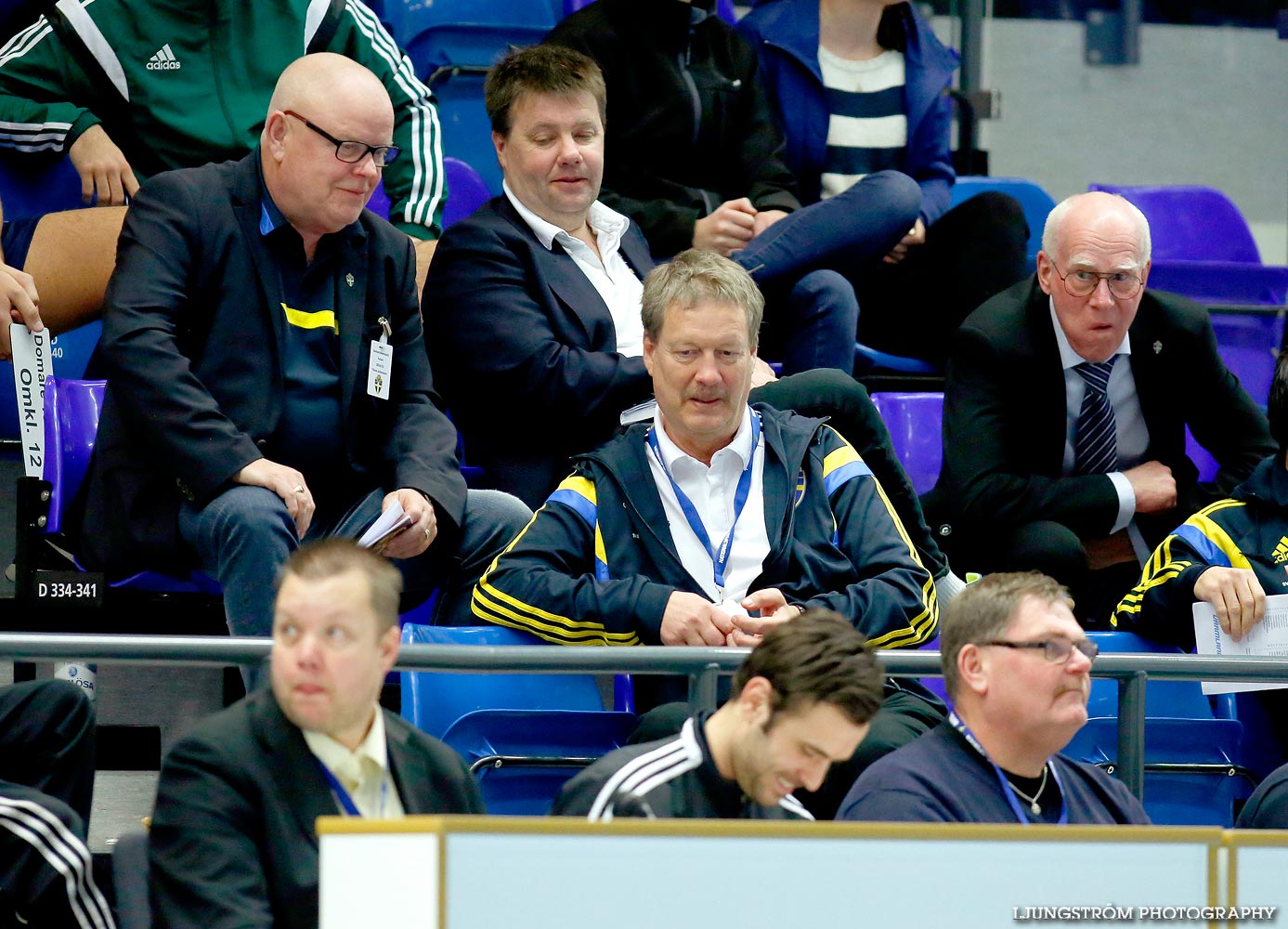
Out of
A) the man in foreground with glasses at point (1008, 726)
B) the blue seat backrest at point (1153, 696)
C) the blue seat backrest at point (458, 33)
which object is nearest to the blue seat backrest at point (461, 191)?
the blue seat backrest at point (458, 33)

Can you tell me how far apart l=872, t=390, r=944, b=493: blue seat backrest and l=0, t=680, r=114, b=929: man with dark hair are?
242 cm

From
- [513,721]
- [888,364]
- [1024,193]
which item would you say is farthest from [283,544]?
[1024,193]

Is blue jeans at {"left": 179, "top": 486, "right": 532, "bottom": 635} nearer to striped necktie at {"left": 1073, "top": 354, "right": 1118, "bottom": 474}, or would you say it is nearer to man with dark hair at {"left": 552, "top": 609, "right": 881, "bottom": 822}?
man with dark hair at {"left": 552, "top": 609, "right": 881, "bottom": 822}

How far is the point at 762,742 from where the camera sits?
2.37m

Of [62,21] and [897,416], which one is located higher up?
[62,21]

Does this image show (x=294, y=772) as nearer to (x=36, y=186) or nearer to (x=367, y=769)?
(x=367, y=769)

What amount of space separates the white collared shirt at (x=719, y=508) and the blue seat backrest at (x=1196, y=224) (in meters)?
2.83

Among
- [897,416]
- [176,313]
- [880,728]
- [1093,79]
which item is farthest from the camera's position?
[1093,79]

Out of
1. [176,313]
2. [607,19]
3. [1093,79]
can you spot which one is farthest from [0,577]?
[1093,79]

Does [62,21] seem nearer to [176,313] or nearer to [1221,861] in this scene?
[176,313]

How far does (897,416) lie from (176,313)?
1927mm

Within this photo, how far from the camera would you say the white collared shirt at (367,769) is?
230 cm

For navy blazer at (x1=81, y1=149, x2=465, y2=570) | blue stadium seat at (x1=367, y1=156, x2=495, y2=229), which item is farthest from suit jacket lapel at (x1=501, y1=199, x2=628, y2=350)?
blue stadium seat at (x1=367, y1=156, x2=495, y2=229)

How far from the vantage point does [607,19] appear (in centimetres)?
479
